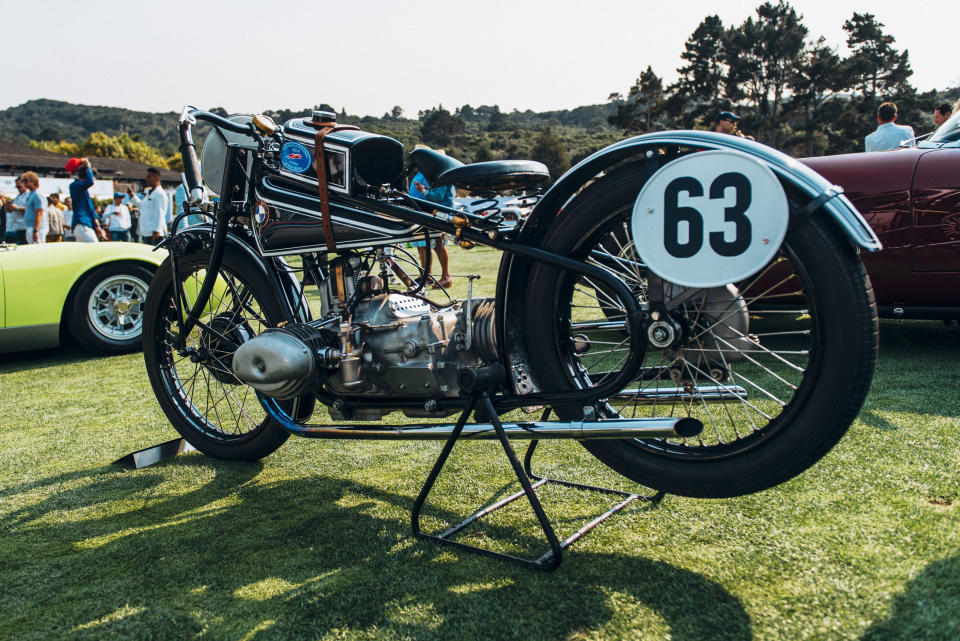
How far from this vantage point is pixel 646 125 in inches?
2099

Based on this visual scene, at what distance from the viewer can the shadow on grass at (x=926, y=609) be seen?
161 centimetres

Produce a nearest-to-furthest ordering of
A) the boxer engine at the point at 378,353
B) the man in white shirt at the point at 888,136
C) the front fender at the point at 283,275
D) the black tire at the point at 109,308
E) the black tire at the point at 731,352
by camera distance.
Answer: the black tire at the point at 731,352 < the boxer engine at the point at 378,353 < the front fender at the point at 283,275 < the black tire at the point at 109,308 < the man in white shirt at the point at 888,136

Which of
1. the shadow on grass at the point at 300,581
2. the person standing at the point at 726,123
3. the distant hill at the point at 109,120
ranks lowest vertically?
the shadow on grass at the point at 300,581

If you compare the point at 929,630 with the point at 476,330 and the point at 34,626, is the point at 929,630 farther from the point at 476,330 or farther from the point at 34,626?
the point at 34,626

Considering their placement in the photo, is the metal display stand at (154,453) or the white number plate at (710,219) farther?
the metal display stand at (154,453)

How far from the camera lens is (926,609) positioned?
1.70 m

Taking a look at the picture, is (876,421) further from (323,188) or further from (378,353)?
(323,188)

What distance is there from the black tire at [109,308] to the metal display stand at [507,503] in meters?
3.96

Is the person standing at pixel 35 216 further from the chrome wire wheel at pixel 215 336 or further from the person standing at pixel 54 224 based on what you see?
the chrome wire wheel at pixel 215 336

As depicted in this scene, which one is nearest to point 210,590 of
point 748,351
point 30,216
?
point 748,351

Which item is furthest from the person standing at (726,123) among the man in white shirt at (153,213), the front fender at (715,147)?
the man in white shirt at (153,213)

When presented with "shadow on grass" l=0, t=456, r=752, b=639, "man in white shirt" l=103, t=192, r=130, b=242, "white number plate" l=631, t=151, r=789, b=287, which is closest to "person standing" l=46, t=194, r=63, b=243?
"man in white shirt" l=103, t=192, r=130, b=242

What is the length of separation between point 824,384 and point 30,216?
10.1m

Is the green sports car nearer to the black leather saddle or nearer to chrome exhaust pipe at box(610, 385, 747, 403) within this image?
the black leather saddle
